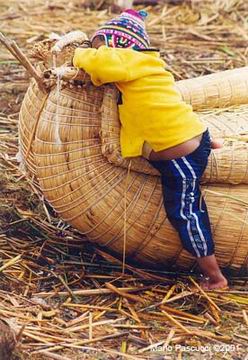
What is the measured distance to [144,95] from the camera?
4.40 meters

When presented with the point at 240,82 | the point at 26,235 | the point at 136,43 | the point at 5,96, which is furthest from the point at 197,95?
the point at 5,96

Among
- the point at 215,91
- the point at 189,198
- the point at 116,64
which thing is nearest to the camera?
the point at 116,64

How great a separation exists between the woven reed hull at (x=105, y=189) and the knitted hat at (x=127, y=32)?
23cm

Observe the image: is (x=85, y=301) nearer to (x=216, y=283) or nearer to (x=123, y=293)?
(x=123, y=293)

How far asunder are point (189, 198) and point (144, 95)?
49 cm

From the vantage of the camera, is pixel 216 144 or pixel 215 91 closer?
pixel 216 144

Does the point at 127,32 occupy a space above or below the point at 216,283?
above

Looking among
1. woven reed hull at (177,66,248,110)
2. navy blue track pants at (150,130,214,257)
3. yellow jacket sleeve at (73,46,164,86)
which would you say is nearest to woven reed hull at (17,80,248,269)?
navy blue track pants at (150,130,214,257)

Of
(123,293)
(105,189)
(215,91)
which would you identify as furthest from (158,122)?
(215,91)

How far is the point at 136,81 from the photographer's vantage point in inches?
174

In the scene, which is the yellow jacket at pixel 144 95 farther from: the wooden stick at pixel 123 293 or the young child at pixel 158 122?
the wooden stick at pixel 123 293

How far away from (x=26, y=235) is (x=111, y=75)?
1.11m

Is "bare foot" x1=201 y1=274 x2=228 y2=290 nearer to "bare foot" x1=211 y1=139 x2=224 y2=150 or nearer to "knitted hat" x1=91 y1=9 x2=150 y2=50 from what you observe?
"bare foot" x1=211 y1=139 x2=224 y2=150

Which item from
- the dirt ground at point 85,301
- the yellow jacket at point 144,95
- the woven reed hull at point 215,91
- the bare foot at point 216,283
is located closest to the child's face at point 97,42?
the yellow jacket at point 144,95
